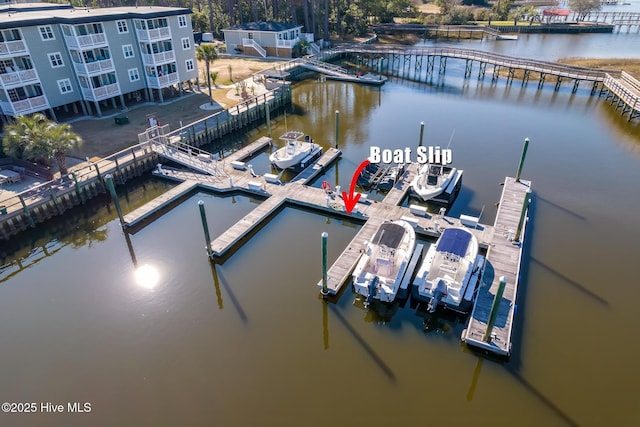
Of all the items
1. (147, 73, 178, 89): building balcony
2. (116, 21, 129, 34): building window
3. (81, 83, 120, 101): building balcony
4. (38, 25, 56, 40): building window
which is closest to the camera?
(38, 25, 56, 40): building window

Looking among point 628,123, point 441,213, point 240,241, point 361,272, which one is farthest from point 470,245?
point 628,123

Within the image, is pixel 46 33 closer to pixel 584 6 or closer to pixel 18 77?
pixel 18 77

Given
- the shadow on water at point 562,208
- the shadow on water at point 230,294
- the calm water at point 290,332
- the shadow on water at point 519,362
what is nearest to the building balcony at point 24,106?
the calm water at point 290,332

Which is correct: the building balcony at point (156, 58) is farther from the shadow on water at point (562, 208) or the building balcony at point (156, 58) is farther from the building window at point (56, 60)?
the shadow on water at point (562, 208)

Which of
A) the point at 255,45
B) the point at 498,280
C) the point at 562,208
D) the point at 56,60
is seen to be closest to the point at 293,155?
the point at 498,280

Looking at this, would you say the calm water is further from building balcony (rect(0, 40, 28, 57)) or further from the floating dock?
building balcony (rect(0, 40, 28, 57))

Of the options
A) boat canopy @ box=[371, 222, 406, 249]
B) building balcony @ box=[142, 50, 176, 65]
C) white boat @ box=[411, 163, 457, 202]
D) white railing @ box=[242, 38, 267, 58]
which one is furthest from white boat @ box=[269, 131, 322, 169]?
white railing @ box=[242, 38, 267, 58]
